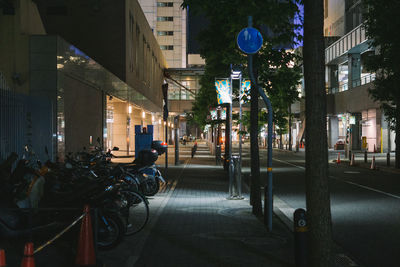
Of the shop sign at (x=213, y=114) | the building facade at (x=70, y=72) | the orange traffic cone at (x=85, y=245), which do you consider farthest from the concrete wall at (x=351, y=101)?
the orange traffic cone at (x=85, y=245)

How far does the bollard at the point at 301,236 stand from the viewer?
243 inches

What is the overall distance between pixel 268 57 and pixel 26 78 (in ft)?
32.5

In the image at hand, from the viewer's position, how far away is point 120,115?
3825 cm

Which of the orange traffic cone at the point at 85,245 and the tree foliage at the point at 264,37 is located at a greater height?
the tree foliage at the point at 264,37

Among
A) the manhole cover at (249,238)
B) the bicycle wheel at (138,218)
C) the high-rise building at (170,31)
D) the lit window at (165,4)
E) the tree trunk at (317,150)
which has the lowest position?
the manhole cover at (249,238)

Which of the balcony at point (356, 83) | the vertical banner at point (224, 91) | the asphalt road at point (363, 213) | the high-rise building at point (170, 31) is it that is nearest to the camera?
the asphalt road at point (363, 213)

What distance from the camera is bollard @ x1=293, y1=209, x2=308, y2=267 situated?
6.18 m

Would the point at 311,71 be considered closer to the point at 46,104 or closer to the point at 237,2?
the point at 237,2

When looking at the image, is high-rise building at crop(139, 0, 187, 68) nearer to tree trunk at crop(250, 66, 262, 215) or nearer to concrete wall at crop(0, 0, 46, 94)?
concrete wall at crop(0, 0, 46, 94)

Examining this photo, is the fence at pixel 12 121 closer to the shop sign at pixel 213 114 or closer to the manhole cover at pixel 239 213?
the manhole cover at pixel 239 213

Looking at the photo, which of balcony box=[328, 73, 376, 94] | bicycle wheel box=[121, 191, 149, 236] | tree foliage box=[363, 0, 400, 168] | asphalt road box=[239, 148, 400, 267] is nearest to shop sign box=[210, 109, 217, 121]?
tree foliage box=[363, 0, 400, 168]

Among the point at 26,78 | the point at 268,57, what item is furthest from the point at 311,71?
the point at 26,78

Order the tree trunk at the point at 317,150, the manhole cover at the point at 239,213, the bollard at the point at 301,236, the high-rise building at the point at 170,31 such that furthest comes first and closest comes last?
the high-rise building at the point at 170,31 < the manhole cover at the point at 239,213 < the bollard at the point at 301,236 < the tree trunk at the point at 317,150

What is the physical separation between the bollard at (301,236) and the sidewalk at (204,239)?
648 mm
